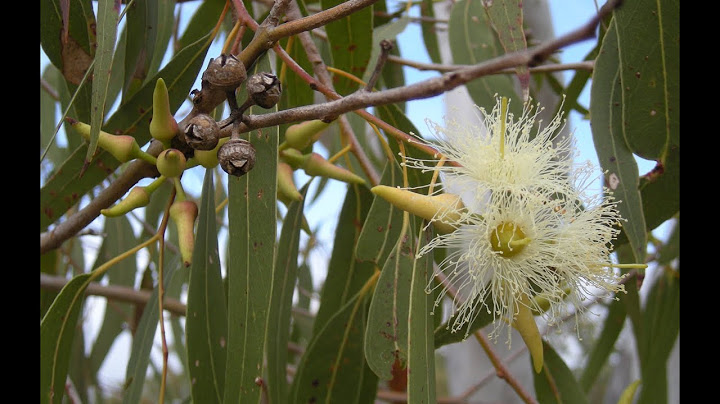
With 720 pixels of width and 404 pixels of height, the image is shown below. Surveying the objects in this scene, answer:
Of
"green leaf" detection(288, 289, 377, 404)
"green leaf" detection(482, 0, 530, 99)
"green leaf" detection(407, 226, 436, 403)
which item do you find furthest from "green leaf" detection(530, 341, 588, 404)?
"green leaf" detection(482, 0, 530, 99)

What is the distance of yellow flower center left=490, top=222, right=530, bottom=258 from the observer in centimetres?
91

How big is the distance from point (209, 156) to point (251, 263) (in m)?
0.15

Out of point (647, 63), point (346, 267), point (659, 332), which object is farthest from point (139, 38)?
point (659, 332)

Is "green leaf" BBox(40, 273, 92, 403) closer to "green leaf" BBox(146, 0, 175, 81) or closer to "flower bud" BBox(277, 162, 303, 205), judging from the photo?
"flower bud" BBox(277, 162, 303, 205)

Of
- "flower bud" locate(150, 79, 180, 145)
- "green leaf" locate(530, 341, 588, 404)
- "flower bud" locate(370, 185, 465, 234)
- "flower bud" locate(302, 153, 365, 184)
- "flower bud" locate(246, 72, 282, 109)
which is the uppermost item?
"flower bud" locate(302, 153, 365, 184)

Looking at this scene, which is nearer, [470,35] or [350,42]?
[350,42]

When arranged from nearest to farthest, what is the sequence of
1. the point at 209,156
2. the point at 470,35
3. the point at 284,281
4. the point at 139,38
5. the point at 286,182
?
the point at 209,156 → the point at 286,182 → the point at 139,38 → the point at 284,281 → the point at 470,35

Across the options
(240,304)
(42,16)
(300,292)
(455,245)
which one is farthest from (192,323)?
(300,292)

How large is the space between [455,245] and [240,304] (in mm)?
288

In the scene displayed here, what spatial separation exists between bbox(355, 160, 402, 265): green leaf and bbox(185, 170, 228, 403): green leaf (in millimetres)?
225

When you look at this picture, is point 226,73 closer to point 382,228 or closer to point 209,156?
point 209,156

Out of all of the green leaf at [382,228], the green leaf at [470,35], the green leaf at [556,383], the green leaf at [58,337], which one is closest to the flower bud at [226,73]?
the green leaf at [382,228]

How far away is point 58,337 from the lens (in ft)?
3.59
